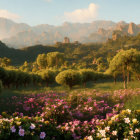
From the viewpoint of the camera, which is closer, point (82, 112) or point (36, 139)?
point (36, 139)

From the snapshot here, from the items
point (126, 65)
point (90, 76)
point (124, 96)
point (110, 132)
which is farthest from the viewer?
point (90, 76)

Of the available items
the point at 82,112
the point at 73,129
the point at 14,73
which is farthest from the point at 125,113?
the point at 14,73

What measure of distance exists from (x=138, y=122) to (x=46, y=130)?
8.38ft

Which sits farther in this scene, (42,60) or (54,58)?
(54,58)

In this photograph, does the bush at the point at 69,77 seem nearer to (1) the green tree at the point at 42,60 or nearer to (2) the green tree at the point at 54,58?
(2) the green tree at the point at 54,58

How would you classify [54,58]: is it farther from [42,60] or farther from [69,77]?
[69,77]

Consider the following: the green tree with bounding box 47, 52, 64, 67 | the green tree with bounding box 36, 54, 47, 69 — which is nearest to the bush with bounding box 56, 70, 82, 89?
the green tree with bounding box 47, 52, 64, 67

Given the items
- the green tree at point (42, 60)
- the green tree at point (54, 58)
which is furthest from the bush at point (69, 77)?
the green tree at point (42, 60)

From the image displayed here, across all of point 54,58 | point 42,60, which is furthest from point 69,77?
point 42,60

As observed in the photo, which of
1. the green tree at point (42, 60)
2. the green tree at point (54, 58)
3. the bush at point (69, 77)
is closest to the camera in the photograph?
the bush at point (69, 77)

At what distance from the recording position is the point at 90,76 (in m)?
41.0

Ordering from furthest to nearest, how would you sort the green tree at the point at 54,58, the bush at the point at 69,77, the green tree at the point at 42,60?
the green tree at the point at 54,58 < the green tree at the point at 42,60 < the bush at the point at 69,77

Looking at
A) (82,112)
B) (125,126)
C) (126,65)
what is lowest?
(82,112)

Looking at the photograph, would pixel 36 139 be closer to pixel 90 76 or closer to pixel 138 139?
pixel 138 139
